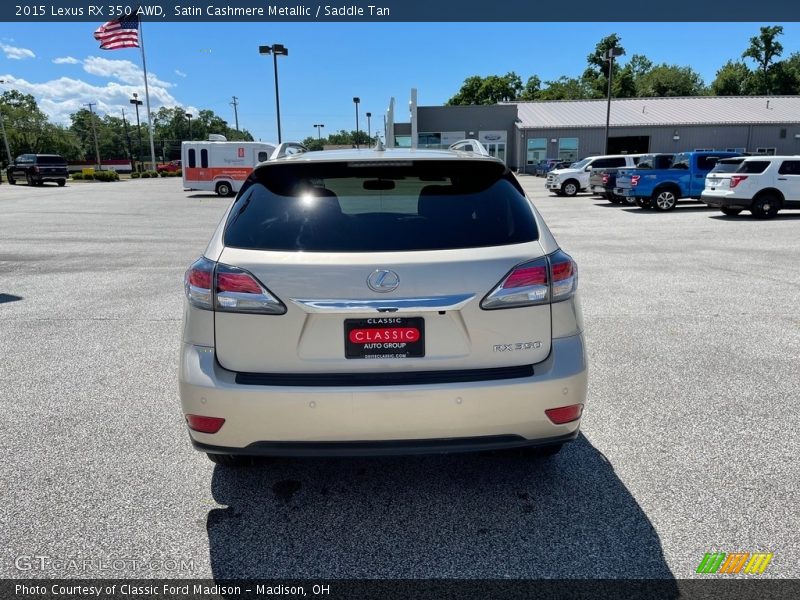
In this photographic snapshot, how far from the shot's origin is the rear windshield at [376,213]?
2.82 m

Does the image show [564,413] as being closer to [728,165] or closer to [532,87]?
[728,165]

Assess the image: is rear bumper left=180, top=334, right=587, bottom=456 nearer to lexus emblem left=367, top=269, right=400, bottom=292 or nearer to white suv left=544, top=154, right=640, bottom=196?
lexus emblem left=367, top=269, right=400, bottom=292

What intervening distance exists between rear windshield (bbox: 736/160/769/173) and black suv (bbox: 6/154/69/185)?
40595 millimetres

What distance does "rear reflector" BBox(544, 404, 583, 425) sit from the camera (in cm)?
280

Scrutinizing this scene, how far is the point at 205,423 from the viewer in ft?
9.18

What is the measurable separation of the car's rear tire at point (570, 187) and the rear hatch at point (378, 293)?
2671 cm

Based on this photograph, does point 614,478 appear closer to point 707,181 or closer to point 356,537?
point 356,537

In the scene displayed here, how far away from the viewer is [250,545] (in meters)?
2.80

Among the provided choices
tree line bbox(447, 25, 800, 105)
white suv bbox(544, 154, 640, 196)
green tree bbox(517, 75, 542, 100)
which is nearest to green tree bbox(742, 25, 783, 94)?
tree line bbox(447, 25, 800, 105)

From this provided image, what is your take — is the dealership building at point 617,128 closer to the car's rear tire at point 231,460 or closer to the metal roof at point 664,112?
the metal roof at point 664,112

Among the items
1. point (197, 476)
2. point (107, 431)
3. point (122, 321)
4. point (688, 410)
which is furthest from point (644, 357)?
point (122, 321)

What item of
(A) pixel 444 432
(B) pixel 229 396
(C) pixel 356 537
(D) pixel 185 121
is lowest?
(C) pixel 356 537

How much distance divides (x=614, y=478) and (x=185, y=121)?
152757 mm

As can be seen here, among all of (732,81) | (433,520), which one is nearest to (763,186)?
(433,520)
